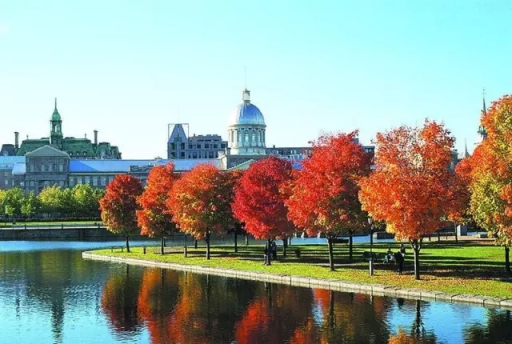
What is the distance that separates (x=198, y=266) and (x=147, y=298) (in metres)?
14.7

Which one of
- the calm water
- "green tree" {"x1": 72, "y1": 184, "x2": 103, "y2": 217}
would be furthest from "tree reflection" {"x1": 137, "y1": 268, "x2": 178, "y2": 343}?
"green tree" {"x1": 72, "y1": 184, "x2": 103, "y2": 217}

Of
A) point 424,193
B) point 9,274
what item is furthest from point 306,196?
point 9,274

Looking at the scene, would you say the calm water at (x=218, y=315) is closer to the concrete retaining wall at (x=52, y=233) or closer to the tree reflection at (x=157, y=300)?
the tree reflection at (x=157, y=300)

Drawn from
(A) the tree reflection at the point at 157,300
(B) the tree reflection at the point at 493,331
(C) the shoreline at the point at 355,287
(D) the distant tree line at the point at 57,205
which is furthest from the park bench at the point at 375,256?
(D) the distant tree line at the point at 57,205

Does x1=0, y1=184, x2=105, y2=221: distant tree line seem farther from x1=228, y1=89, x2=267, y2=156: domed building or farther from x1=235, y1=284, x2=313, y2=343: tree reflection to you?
x1=235, y1=284, x2=313, y2=343: tree reflection

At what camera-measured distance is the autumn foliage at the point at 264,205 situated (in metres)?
62.9

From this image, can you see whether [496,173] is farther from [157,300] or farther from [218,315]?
[157,300]

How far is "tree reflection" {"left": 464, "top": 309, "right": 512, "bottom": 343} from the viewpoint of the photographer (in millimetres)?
32000

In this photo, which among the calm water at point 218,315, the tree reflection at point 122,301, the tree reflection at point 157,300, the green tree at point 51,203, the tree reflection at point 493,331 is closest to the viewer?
the tree reflection at point 493,331

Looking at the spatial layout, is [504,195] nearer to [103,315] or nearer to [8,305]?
[103,315]

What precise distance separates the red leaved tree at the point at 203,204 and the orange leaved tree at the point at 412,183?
21.7 meters

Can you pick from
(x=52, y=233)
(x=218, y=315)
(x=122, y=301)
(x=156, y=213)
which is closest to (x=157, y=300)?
(x=122, y=301)

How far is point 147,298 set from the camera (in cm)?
4553

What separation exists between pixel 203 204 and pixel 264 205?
690 centimetres
